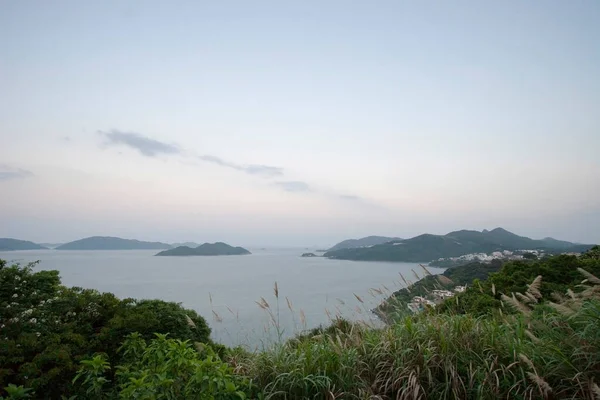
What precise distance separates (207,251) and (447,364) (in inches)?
6210

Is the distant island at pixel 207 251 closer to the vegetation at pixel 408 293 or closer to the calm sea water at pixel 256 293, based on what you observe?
the calm sea water at pixel 256 293

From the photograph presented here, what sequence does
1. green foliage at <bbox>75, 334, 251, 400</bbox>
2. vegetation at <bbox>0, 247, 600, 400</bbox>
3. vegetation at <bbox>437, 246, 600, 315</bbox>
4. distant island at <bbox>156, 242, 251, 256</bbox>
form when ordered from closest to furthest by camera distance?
1. green foliage at <bbox>75, 334, 251, 400</bbox>
2. vegetation at <bbox>0, 247, 600, 400</bbox>
3. vegetation at <bbox>437, 246, 600, 315</bbox>
4. distant island at <bbox>156, 242, 251, 256</bbox>

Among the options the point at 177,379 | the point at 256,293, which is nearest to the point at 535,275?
the point at 177,379

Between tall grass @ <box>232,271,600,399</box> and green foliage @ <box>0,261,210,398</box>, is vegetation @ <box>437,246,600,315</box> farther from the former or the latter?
green foliage @ <box>0,261,210,398</box>

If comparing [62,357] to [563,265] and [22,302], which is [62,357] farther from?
[563,265]

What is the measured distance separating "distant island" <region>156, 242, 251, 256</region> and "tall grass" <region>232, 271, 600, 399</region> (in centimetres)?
15424

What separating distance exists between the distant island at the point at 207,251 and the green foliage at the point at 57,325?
15196 cm

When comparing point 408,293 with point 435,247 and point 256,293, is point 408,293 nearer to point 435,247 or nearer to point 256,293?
point 256,293

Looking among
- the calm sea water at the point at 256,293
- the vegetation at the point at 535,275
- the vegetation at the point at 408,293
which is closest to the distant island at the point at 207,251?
the calm sea water at the point at 256,293

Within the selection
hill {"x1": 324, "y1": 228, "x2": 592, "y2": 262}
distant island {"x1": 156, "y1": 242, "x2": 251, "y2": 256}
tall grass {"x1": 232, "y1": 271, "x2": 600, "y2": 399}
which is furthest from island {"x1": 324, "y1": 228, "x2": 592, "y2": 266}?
tall grass {"x1": 232, "y1": 271, "x2": 600, "y2": 399}

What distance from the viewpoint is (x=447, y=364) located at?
3.29 m

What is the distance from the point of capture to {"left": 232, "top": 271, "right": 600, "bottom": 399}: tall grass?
10.1 ft

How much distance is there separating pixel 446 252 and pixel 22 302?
93.8 metres

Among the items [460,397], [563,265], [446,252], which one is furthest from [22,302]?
[446,252]
